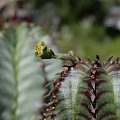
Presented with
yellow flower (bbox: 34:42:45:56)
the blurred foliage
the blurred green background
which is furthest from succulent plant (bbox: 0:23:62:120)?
the blurred green background

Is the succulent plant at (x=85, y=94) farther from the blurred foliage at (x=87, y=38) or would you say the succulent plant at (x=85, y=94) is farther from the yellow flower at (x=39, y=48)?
the blurred foliage at (x=87, y=38)

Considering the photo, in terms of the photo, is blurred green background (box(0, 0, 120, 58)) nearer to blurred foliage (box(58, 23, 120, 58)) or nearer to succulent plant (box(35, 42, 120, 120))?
blurred foliage (box(58, 23, 120, 58))

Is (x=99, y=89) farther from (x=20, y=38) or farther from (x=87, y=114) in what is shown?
(x=20, y=38)

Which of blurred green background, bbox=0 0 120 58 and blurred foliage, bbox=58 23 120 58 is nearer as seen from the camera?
blurred foliage, bbox=58 23 120 58

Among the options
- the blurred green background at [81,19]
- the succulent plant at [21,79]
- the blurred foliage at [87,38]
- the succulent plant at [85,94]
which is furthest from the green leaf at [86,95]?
the blurred green background at [81,19]

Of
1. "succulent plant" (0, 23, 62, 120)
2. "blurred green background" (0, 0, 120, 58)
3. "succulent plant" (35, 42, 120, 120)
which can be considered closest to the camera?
"succulent plant" (35, 42, 120, 120)

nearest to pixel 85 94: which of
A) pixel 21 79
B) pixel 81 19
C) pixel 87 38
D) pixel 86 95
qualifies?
pixel 86 95

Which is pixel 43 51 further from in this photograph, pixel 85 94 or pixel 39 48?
pixel 85 94

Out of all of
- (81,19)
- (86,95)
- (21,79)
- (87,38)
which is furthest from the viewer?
(81,19)

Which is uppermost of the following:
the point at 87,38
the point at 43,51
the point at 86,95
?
the point at 87,38
